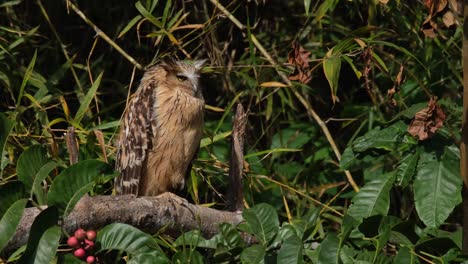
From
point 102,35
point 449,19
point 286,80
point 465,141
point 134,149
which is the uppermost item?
point 449,19

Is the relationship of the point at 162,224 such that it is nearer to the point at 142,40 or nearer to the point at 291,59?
the point at 291,59

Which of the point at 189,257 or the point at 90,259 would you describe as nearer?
the point at 90,259

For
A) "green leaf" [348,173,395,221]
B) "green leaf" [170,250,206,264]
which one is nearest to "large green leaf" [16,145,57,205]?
"green leaf" [170,250,206,264]

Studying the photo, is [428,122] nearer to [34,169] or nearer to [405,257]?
[405,257]

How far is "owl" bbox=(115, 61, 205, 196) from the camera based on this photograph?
11.9ft

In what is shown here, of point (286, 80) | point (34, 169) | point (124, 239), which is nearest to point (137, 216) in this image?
point (124, 239)

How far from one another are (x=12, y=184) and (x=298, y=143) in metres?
2.31

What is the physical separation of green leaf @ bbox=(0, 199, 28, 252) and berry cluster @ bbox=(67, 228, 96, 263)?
190mm

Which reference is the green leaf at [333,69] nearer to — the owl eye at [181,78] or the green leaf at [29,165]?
the owl eye at [181,78]

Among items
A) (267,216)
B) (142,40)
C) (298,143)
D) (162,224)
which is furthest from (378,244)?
(142,40)

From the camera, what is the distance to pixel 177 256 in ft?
7.59

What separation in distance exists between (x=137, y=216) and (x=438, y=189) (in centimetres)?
84

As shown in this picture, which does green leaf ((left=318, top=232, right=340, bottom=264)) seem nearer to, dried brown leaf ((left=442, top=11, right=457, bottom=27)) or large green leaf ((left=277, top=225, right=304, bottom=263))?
large green leaf ((left=277, top=225, right=304, bottom=263))

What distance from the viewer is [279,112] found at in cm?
406
